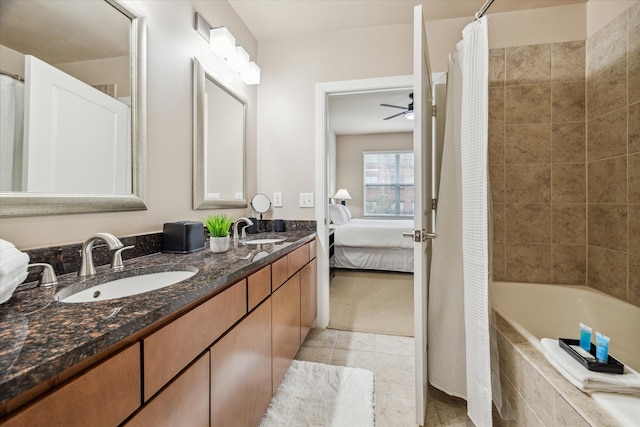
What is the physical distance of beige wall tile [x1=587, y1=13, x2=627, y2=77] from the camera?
1.61 meters

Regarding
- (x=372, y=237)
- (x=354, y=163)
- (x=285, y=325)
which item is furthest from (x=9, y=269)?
(x=354, y=163)

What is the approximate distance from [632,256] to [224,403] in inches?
87.8

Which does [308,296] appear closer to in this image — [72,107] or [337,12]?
[72,107]

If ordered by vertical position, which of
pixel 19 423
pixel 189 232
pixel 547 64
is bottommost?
pixel 19 423

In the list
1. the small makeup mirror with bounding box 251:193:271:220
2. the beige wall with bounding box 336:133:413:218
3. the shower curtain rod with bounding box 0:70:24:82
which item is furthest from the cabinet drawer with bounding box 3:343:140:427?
the beige wall with bounding box 336:133:413:218

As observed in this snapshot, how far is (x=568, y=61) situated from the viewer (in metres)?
1.93

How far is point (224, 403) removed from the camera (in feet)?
3.07

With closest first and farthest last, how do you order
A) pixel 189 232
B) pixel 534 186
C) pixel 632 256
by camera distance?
pixel 189 232, pixel 632 256, pixel 534 186

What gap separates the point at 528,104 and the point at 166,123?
2.36 m

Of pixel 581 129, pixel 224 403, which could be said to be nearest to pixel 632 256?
pixel 581 129

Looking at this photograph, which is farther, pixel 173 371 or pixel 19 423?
pixel 173 371

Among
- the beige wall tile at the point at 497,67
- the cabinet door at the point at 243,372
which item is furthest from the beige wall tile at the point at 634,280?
the cabinet door at the point at 243,372

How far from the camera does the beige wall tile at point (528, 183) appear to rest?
1.97 metres

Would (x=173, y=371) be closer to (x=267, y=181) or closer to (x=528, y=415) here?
(x=528, y=415)
